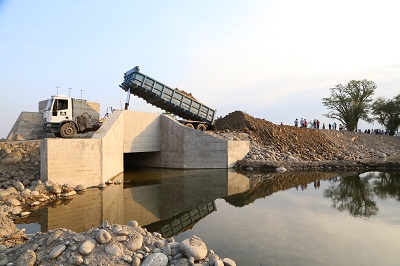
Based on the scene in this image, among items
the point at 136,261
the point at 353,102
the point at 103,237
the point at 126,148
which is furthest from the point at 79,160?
the point at 353,102

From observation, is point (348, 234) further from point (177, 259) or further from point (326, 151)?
point (326, 151)

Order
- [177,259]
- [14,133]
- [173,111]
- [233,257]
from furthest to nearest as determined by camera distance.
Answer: [173,111]
[14,133]
[233,257]
[177,259]

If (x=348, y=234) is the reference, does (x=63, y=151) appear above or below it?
above

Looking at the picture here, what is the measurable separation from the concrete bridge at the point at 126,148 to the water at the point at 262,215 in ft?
3.91

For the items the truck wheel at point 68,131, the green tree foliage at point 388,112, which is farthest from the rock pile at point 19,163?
the green tree foliage at point 388,112

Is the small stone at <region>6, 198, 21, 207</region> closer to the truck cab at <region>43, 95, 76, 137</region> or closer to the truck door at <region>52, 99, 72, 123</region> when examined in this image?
the truck cab at <region>43, 95, 76, 137</region>

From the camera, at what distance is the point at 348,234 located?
20.6 ft

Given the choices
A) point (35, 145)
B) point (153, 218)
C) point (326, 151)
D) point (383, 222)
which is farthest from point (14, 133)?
point (326, 151)

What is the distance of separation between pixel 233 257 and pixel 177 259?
1406 millimetres

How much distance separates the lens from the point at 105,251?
4.05 m

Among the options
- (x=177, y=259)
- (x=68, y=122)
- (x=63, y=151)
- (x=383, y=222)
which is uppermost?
(x=68, y=122)

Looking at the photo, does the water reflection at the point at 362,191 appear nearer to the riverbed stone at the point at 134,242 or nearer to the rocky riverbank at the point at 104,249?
Answer: the rocky riverbank at the point at 104,249

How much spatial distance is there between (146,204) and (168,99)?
29.5 ft

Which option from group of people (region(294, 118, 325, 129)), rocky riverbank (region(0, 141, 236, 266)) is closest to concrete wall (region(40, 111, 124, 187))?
rocky riverbank (region(0, 141, 236, 266))
